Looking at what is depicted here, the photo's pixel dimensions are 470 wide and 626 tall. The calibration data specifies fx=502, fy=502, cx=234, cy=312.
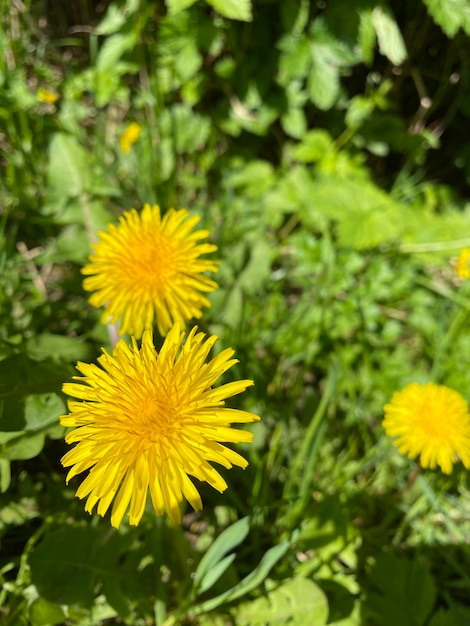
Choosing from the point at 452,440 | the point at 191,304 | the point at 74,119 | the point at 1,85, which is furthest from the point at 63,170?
the point at 452,440

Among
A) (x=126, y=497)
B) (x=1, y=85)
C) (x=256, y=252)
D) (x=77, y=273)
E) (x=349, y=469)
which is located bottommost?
(x=349, y=469)

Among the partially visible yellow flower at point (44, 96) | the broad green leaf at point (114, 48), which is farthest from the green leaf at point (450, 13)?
the partially visible yellow flower at point (44, 96)

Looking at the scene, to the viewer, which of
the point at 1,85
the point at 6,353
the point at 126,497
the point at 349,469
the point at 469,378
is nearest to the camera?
the point at 126,497

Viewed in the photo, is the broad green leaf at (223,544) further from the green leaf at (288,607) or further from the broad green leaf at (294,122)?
the broad green leaf at (294,122)

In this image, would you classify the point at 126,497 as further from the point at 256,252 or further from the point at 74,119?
the point at 74,119

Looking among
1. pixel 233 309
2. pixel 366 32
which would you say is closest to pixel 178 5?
pixel 366 32

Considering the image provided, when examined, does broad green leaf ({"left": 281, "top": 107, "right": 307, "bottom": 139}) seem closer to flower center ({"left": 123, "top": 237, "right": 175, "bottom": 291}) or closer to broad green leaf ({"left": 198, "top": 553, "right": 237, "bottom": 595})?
flower center ({"left": 123, "top": 237, "right": 175, "bottom": 291})
